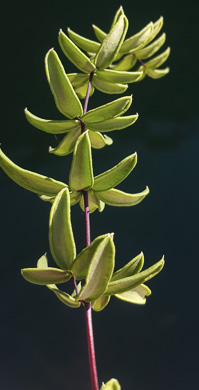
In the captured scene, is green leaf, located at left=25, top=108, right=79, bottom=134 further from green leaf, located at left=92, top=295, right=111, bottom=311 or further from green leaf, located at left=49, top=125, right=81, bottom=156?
green leaf, located at left=92, top=295, right=111, bottom=311

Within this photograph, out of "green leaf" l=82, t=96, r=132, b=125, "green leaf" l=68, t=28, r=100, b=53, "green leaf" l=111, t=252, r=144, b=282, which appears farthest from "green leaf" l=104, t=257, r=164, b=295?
"green leaf" l=68, t=28, r=100, b=53

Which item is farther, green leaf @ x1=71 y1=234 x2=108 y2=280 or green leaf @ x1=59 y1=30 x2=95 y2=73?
green leaf @ x1=59 y1=30 x2=95 y2=73

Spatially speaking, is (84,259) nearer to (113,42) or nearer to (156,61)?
(113,42)

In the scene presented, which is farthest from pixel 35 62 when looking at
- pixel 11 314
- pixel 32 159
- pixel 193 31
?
pixel 11 314

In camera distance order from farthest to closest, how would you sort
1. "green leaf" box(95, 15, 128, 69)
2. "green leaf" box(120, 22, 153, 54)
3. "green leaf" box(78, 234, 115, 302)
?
"green leaf" box(120, 22, 153, 54), "green leaf" box(95, 15, 128, 69), "green leaf" box(78, 234, 115, 302)

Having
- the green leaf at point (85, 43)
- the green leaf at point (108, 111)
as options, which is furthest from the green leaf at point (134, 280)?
the green leaf at point (85, 43)

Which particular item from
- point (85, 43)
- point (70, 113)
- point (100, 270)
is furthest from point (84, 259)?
point (85, 43)

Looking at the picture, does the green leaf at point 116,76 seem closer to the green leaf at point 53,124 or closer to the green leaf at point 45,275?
the green leaf at point 53,124
